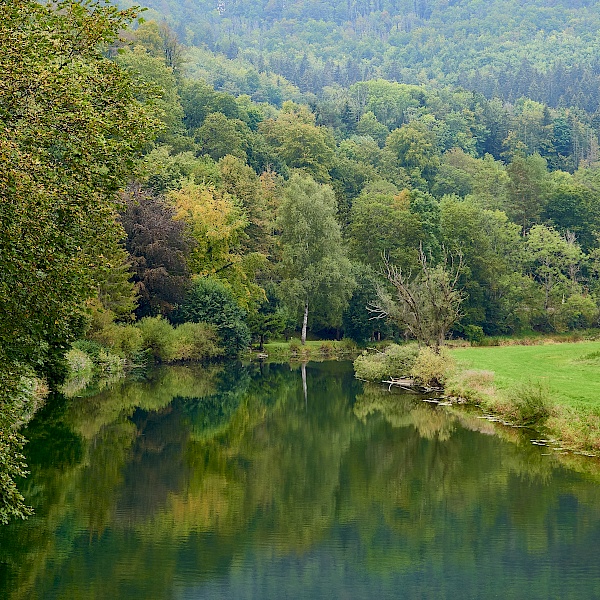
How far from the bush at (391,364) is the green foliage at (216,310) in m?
15.3

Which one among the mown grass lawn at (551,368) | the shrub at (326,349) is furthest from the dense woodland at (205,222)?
the mown grass lawn at (551,368)

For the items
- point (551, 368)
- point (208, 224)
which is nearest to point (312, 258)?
point (208, 224)

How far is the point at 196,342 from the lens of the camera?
6028cm

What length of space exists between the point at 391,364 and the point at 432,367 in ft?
15.5

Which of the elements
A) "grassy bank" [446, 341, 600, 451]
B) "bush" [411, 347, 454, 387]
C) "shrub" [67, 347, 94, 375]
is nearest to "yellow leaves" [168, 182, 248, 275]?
"shrub" [67, 347, 94, 375]

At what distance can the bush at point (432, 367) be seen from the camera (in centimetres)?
4316

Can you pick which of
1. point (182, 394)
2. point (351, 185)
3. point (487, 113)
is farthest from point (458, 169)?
point (182, 394)

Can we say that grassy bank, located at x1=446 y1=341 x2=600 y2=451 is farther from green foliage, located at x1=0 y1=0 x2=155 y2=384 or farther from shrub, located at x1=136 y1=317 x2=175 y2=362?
shrub, located at x1=136 y1=317 x2=175 y2=362

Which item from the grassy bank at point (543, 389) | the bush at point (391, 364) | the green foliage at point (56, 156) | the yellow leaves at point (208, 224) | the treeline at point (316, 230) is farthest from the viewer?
the yellow leaves at point (208, 224)

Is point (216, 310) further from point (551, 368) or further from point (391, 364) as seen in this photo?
point (551, 368)

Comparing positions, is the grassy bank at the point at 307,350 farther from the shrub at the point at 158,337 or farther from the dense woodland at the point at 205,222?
the shrub at the point at 158,337

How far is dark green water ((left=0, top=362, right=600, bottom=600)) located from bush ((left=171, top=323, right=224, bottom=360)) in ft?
77.5

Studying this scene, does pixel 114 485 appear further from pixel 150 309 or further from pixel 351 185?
pixel 351 185

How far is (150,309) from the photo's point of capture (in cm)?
5853
